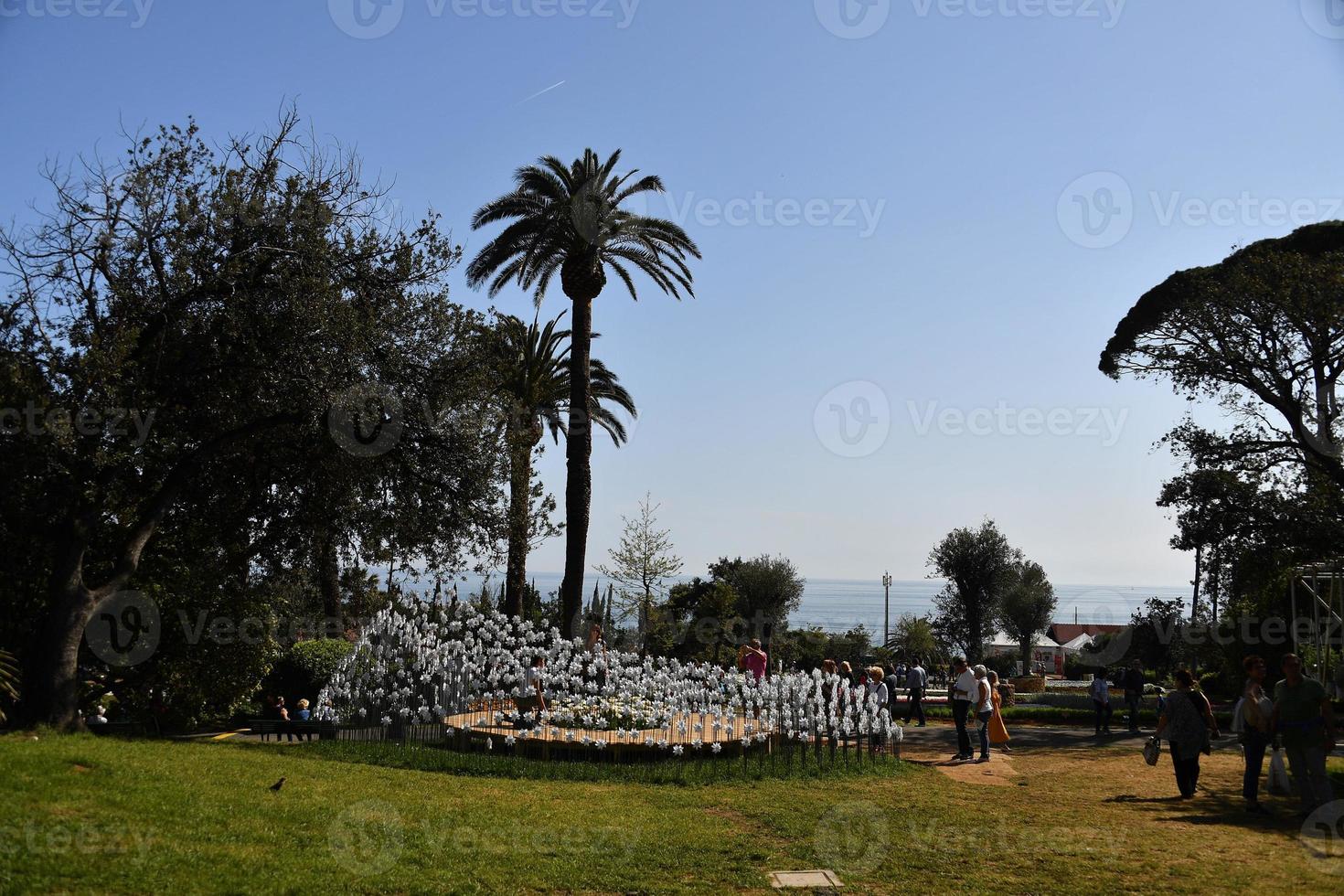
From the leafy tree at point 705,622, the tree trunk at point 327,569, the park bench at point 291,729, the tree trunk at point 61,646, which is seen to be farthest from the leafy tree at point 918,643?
the tree trunk at point 61,646

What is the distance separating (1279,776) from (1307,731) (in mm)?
2279

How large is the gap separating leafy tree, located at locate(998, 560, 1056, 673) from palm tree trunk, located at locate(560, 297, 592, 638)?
4366 cm

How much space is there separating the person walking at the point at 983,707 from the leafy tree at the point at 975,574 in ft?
144

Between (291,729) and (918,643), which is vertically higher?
(291,729)

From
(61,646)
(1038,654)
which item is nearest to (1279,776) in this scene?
(61,646)

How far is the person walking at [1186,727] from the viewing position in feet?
36.6

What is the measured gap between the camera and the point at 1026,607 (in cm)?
6378

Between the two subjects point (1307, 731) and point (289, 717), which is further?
point (289, 717)

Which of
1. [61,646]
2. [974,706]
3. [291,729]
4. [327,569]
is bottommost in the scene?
[291,729]

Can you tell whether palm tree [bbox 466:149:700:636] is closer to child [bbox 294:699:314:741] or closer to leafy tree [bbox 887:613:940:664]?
child [bbox 294:699:314:741]

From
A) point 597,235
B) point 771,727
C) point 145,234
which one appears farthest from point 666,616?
point 145,234

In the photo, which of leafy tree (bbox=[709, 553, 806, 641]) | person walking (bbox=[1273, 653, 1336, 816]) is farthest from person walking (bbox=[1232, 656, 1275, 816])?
leafy tree (bbox=[709, 553, 806, 641])

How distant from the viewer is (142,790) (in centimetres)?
803

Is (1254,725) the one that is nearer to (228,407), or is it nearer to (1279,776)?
(1279,776)
